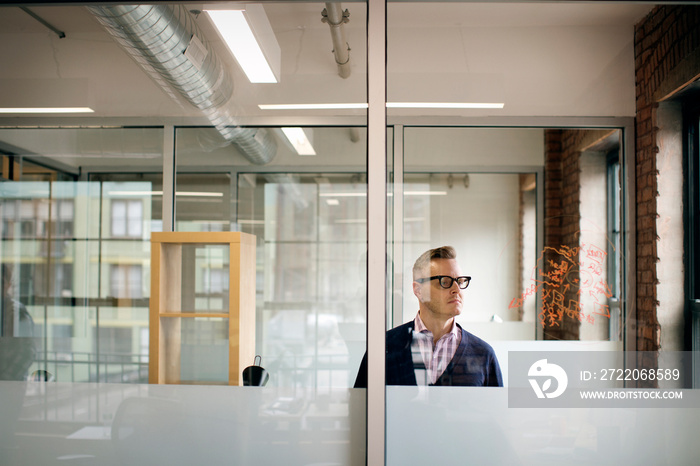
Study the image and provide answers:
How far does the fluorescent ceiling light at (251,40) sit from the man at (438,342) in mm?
997

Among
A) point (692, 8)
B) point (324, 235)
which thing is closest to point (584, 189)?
point (692, 8)

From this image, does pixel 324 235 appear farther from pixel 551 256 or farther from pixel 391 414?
pixel 551 256

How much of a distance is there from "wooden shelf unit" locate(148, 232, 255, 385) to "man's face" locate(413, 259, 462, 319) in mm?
711

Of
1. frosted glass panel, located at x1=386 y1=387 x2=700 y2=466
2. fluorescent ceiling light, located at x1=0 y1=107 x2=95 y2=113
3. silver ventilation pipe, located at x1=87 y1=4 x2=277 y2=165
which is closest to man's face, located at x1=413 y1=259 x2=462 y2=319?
frosted glass panel, located at x1=386 y1=387 x2=700 y2=466

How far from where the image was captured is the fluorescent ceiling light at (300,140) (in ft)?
7.03

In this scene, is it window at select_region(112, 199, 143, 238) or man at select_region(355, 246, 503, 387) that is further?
window at select_region(112, 199, 143, 238)

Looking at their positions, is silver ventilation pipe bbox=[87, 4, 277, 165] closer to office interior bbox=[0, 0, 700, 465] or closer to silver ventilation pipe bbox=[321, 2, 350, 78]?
office interior bbox=[0, 0, 700, 465]

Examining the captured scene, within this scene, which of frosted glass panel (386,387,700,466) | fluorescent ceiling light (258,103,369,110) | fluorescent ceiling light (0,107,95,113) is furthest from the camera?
fluorescent ceiling light (0,107,95,113)

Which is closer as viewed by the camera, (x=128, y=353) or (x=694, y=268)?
(x=694, y=268)

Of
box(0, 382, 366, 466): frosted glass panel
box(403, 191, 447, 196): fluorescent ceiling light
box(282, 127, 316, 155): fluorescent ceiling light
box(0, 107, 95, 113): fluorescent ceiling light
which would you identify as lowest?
box(0, 382, 366, 466): frosted glass panel

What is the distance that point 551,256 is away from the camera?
81.3 inches

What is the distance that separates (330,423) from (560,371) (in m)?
0.93

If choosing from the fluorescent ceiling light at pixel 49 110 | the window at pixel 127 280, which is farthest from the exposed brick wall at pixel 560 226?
the fluorescent ceiling light at pixel 49 110

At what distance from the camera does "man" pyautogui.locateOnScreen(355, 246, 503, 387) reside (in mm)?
2020
